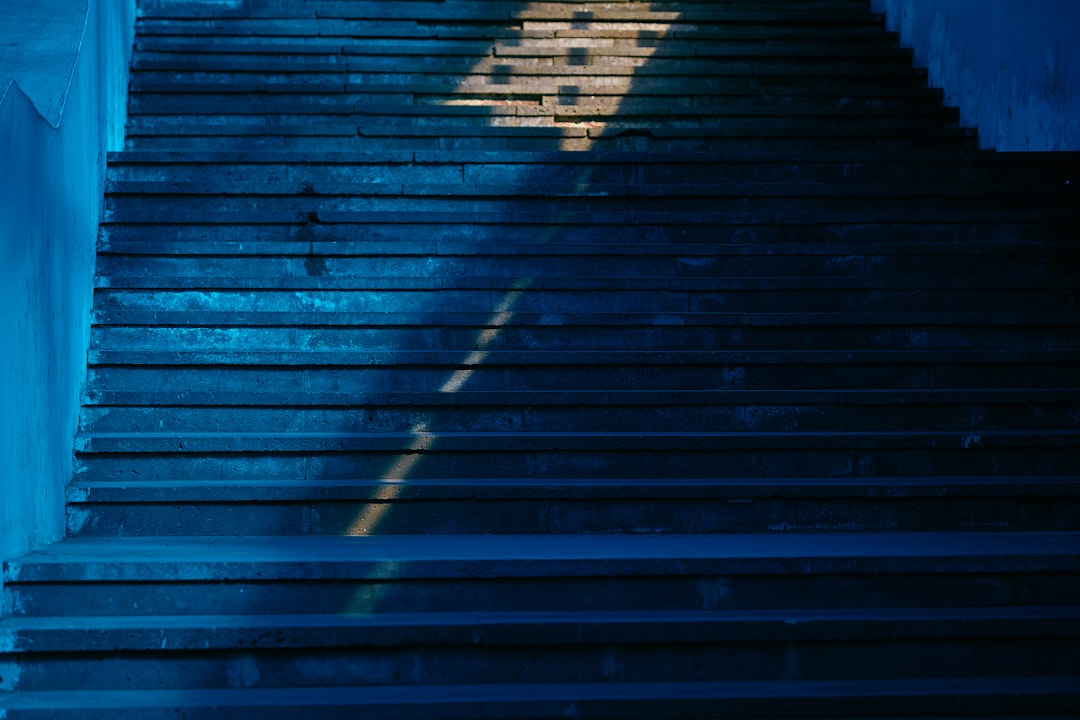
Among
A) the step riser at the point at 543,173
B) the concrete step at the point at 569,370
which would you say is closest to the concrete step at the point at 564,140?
the step riser at the point at 543,173

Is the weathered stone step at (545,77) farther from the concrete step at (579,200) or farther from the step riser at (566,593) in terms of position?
the step riser at (566,593)

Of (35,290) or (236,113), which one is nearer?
(35,290)

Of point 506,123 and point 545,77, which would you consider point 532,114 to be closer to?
point 506,123

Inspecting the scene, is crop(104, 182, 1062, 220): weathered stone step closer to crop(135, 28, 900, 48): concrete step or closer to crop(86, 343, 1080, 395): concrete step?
crop(86, 343, 1080, 395): concrete step

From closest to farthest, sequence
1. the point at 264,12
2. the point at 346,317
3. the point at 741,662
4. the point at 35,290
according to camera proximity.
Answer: the point at 741,662
the point at 35,290
the point at 346,317
the point at 264,12

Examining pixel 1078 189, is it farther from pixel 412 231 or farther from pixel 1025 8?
pixel 412 231

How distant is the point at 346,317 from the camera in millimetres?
4355

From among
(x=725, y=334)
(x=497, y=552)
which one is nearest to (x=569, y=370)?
(x=725, y=334)

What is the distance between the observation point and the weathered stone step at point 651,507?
12.2ft

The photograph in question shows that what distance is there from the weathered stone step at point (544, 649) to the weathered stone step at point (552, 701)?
1.8 inches

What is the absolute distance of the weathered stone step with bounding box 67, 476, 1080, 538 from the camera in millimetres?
3721

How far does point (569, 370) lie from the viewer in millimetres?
4277

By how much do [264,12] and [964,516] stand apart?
4.93m

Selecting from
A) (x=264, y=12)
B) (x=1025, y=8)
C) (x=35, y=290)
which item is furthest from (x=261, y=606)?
(x=1025, y=8)
